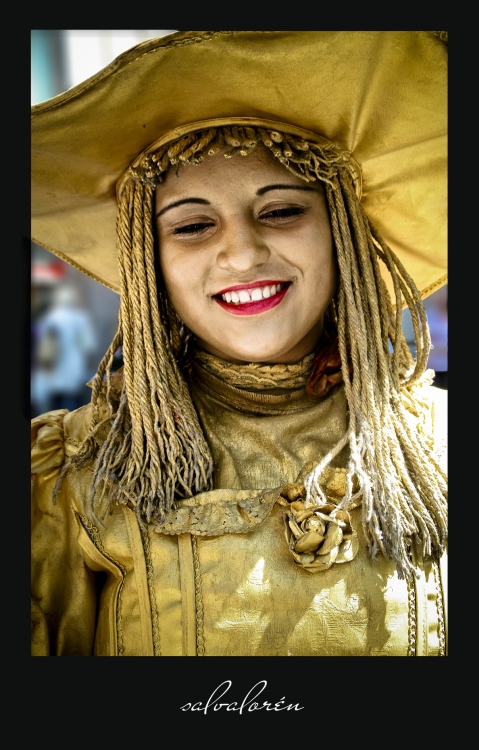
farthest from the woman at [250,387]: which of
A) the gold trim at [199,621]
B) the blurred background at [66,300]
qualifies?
the blurred background at [66,300]

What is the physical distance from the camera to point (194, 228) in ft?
5.88

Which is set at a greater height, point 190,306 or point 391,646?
point 190,306

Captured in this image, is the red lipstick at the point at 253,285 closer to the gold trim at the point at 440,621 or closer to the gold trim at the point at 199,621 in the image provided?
the gold trim at the point at 199,621

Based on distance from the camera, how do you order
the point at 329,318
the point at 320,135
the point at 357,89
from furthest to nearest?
the point at 329,318 < the point at 320,135 < the point at 357,89

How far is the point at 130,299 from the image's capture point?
1858mm

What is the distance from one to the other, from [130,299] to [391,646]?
2.89 feet

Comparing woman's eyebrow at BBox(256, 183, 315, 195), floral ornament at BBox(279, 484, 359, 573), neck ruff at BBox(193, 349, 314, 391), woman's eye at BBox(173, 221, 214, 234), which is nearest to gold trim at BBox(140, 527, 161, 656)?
floral ornament at BBox(279, 484, 359, 573)

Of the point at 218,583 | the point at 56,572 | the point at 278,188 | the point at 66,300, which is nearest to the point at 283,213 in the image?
the point at 278,188

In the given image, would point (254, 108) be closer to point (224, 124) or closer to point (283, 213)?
point (224, 124)

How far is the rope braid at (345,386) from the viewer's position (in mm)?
1739

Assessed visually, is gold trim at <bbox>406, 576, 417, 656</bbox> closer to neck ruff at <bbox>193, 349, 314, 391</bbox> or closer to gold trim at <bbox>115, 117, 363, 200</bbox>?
neck ruff at <bbox>193, 349, 314, 391</bbox>

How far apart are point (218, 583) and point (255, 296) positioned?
0.57 metres
